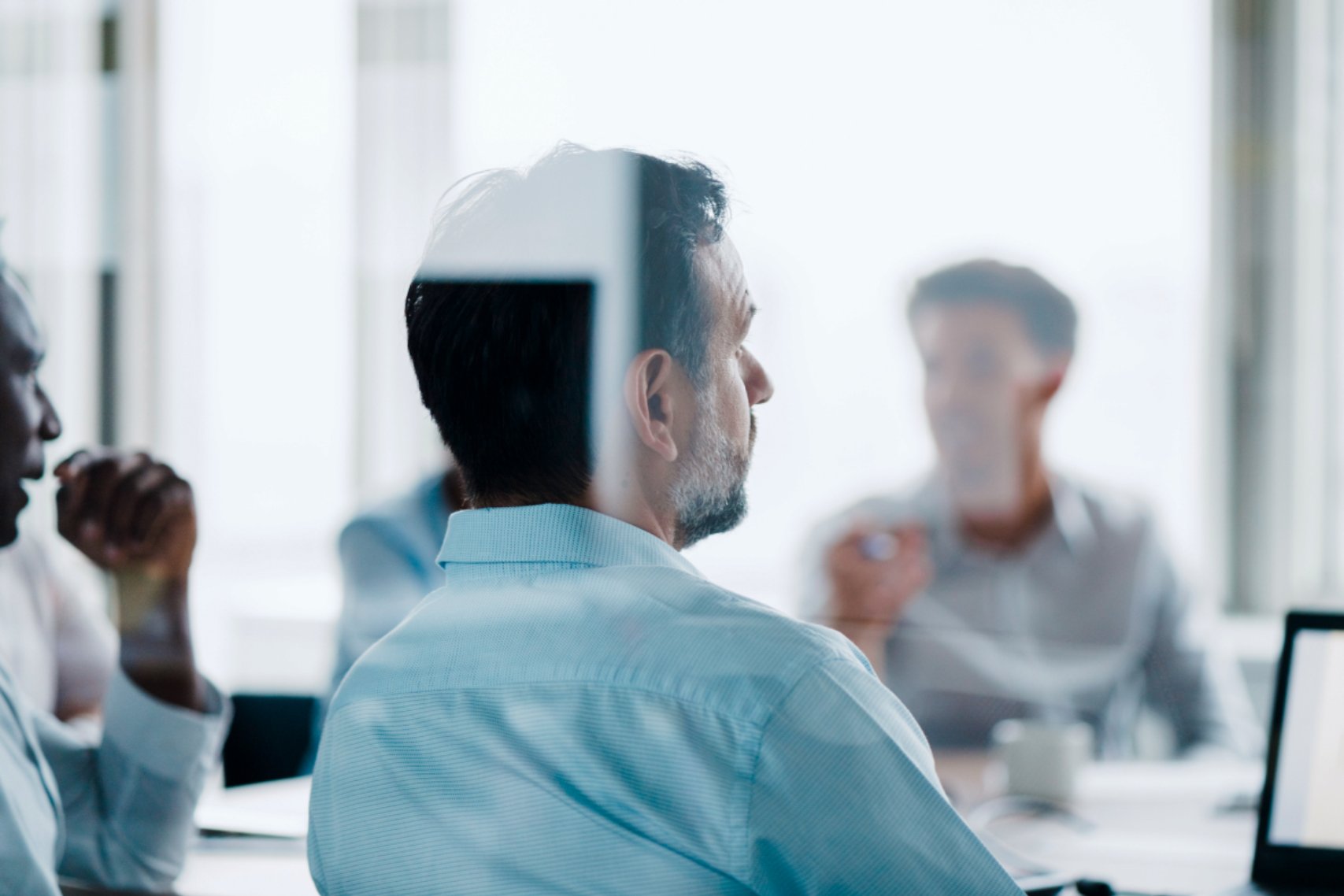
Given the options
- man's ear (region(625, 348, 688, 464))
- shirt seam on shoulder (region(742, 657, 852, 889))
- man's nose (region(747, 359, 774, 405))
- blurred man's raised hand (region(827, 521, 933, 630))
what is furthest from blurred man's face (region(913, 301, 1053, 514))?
shirt seam on shoulder (region(742, 657, 852, 889))

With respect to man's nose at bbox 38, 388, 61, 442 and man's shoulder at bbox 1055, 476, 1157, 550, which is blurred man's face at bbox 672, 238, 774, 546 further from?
man's shoulder at bbox 1055, 476, 1157, 550

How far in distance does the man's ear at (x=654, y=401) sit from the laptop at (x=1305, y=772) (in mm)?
694

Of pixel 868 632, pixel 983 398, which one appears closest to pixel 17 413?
pixel 868 632

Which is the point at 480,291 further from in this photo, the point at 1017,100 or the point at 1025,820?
the point at 1017,100

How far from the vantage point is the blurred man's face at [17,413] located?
1226 mm

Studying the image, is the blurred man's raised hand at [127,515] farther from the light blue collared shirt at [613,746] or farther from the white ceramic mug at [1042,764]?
the white ceramic mug at [1042,764]

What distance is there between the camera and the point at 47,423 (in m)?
1.30

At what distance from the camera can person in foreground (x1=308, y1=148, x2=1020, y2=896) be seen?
2.38 feet

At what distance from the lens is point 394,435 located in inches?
116

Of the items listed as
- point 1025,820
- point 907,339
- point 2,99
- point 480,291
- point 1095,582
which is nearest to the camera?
point 480,291

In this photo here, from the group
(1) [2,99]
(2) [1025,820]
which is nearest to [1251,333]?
(2) [1025,820]

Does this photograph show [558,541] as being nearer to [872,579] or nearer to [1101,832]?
[1101,832]

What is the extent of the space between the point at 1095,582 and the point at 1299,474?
91 cm

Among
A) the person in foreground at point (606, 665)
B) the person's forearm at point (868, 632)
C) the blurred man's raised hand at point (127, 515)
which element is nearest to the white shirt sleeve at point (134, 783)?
the blurred man's raised hand at point (127, 515)
